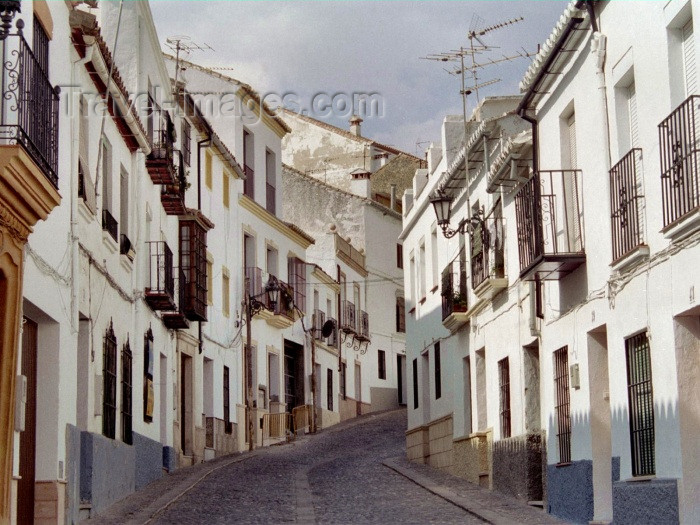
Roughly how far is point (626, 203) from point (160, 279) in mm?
10866

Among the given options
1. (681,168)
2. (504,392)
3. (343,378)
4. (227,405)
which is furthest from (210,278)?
(681,168)

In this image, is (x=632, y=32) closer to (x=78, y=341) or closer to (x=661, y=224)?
(x=661, y=224)

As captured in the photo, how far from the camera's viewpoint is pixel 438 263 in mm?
24844

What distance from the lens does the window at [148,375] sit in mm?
20266

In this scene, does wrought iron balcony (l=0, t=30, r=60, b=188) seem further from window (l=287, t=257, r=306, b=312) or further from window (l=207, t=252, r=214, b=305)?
window (l=287, t=257, r=306, b=312)

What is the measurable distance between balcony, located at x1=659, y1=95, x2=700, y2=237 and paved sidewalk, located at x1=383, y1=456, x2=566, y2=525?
503 centimetres

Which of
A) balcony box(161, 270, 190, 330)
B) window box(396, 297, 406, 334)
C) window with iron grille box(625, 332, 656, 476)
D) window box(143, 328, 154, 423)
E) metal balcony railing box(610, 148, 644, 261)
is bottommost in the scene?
window with iron grille box(625, 332, 656, 476)

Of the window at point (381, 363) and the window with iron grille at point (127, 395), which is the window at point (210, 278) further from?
the window at point (381, 363)

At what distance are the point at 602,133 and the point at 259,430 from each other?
2054 cm

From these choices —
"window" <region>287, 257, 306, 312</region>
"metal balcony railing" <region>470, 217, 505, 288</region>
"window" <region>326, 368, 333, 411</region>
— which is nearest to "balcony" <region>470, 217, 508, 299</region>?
"metal balcony railing" <region>470, 217, 505, 288</region>

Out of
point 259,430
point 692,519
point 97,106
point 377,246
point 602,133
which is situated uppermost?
point 377,246

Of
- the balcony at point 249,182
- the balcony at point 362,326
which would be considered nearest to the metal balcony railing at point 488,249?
the balcony at point 249,182

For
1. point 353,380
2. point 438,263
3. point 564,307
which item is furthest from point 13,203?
point 353,380

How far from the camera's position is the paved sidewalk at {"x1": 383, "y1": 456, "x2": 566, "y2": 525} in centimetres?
1506
